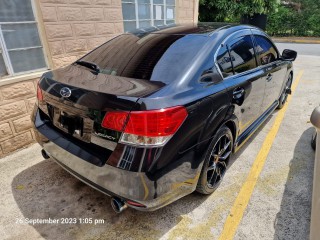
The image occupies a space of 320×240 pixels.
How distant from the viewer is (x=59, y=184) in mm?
2754

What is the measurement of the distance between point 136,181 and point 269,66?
266 cm

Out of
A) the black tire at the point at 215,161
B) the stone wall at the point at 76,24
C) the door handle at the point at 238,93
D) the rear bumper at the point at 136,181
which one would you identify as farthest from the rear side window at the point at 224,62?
the stone wall at the point at 76,24

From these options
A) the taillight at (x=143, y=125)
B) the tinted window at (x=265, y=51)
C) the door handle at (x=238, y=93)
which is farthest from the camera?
the tinted window at (x=265, y=51)

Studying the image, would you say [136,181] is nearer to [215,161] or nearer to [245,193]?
[215,161]

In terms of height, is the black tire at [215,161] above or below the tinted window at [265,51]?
below

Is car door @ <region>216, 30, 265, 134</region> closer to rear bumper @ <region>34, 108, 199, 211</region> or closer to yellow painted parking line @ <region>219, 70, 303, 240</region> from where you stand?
yellow painted parking line @ <region>219, 70, 303, 240</region>

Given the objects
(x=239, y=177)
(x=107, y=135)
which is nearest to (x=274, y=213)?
(x=239, y=177)

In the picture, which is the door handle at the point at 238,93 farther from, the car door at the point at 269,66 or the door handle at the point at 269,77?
the door handle at the point at 269,77

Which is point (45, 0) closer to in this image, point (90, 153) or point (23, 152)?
point (23, 152)

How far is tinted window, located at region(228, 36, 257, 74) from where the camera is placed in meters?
2.60

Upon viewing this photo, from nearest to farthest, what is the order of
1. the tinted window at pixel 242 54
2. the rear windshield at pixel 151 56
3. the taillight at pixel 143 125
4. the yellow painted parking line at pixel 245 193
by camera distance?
the taillight at pixel 143 125, the rear windshield at pixel 151 56, the yellow painted parking line at pixel 245 193, the tinted window at pixel 242 54

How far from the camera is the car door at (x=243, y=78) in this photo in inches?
96.3

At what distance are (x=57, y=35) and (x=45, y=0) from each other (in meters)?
0.50

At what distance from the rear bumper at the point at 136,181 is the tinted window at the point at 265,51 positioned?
6.63ft
